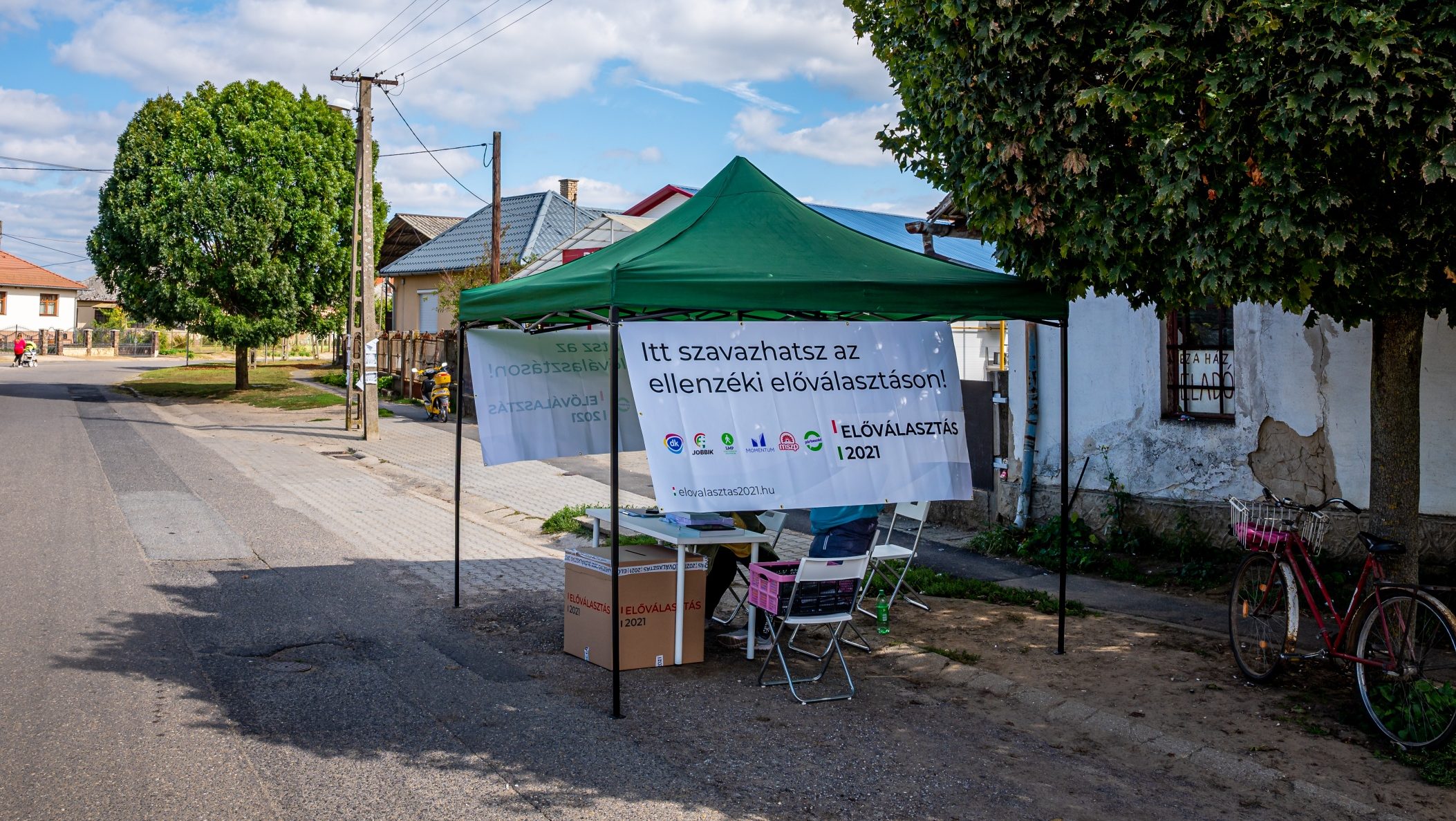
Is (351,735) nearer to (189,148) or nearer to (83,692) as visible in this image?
(83,692)

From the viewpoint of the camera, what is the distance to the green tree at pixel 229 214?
84.2ft

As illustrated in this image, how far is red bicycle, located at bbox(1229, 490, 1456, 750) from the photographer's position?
16.7 feet

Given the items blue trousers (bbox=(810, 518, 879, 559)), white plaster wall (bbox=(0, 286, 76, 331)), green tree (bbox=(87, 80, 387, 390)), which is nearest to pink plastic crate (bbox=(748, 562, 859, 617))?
blue trousers (bbox=(810, 518, 879, 559))

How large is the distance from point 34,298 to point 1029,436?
73967 millimetres

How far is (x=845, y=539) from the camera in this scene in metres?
6.60

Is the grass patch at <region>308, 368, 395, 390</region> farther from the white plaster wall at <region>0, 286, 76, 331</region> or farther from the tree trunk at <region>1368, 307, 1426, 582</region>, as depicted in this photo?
the white plaster wall at <region>0, 286, 76, 331</region>

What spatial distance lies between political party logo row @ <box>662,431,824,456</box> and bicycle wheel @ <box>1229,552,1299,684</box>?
2631 millimetres

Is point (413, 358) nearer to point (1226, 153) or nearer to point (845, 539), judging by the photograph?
point (845, 539)

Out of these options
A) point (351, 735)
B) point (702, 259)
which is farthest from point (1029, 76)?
point (351, 735)

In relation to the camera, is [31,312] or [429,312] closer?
[429,312]

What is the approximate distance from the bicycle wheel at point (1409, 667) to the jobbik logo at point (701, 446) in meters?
3.53

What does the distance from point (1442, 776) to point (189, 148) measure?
2794 centimetres

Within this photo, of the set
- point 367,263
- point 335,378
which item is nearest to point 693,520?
point 367,263

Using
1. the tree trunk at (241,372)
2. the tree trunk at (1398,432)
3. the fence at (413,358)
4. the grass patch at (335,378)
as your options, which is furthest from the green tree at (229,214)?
the tree trunk at (1398,432)
